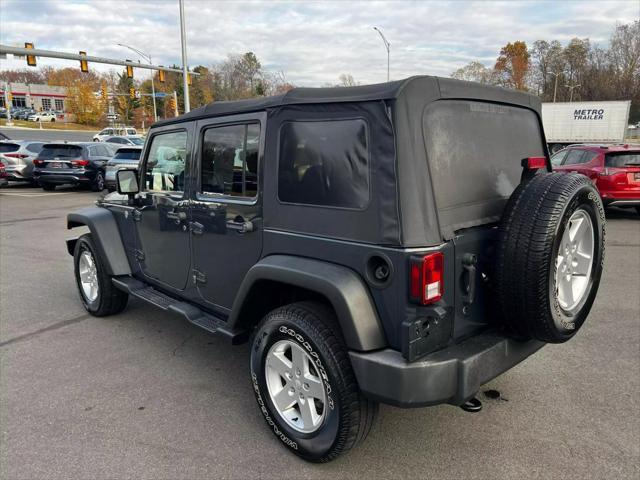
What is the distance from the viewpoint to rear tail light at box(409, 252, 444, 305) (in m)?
2.22

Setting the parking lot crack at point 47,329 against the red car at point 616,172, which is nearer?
the parking lot crack at point 47,329

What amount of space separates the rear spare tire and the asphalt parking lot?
2.45ft

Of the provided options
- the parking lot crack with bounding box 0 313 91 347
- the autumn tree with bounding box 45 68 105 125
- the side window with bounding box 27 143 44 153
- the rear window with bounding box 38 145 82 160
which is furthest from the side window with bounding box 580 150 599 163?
the autumn tree with bounding box 45 68 105 125

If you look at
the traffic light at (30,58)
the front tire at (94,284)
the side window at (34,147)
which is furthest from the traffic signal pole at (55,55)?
the front tire at (94,284)

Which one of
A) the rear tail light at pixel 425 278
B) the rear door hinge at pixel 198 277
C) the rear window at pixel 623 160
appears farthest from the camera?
the rear window at pixel 623 160

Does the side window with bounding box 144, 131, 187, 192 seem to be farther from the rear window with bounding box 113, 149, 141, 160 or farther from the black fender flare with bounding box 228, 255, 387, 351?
the rear window with bounding box 113, 149, 141, 160

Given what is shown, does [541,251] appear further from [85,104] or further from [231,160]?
[85,104]

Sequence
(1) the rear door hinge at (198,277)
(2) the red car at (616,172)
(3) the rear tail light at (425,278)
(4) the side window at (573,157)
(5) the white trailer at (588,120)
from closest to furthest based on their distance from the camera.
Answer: (3) the rear tail light at (425,278) → (1) the rear door hinge at (198,277) → (2) the red car at (616,172) → (4) the side window at (573,157) → (5) the white trailer at (588,120)

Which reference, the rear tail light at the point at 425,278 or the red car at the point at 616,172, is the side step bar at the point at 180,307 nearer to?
the rear tail light at the point at 425,278

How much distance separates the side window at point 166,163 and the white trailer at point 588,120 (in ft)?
81.0

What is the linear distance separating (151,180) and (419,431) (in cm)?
282

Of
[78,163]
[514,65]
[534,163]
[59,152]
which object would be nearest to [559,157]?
[534,163]

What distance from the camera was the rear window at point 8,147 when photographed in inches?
699

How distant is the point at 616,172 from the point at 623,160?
36 centimetres
